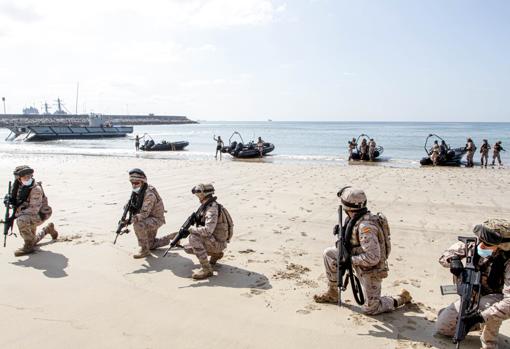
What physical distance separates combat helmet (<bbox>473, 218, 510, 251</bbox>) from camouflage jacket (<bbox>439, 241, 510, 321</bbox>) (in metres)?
0.14

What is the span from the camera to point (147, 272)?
560 centimetres

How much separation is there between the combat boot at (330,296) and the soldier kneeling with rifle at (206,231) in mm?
1616

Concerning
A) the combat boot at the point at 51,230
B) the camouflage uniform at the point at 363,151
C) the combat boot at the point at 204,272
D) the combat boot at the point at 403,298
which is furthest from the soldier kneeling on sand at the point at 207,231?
the camouflage uniform at the point at 363,151

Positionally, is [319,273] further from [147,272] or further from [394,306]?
[147,272]


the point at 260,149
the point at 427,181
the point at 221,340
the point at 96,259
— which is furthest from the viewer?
the point at 260,149

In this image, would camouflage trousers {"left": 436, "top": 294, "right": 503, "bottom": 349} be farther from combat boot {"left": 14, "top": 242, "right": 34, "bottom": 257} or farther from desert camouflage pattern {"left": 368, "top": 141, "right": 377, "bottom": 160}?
desert camouflage pattern {"left": 368, "top": 141, "right": 377, "bottom": 160}

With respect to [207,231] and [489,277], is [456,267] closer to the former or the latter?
[489,277]

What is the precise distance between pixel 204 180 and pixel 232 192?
305 cm

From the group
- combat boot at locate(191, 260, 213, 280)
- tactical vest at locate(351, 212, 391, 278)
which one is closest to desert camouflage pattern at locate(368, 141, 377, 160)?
combat boot at locate(191, 260, 213, 280)

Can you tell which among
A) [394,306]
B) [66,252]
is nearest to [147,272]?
[66,252]

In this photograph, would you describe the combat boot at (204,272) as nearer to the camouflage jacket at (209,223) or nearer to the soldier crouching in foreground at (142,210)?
the camouflage jacket at (209,223)

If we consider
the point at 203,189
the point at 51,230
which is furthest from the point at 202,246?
the point at 51,230

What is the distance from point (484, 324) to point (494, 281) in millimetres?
402

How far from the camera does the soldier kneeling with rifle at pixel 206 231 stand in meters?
5.38
